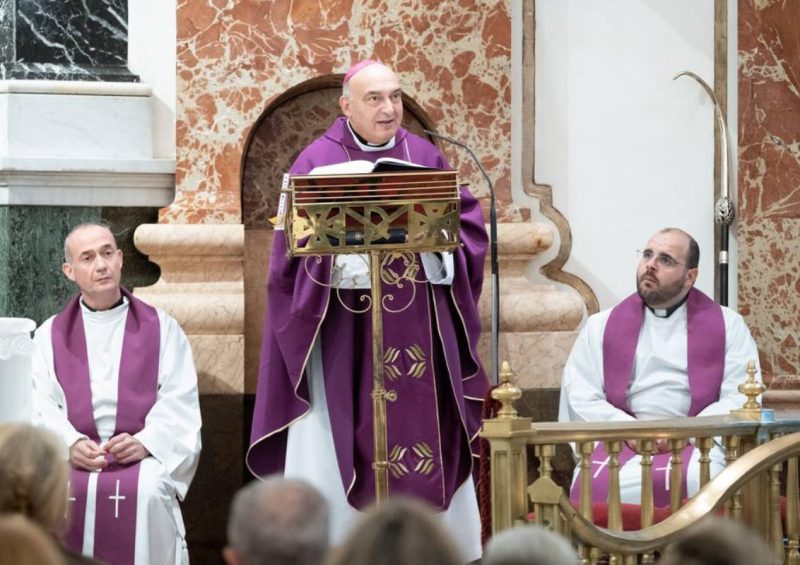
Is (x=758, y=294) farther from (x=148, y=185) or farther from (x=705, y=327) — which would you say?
(x=148, y=185)

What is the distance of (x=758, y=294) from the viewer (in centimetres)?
818

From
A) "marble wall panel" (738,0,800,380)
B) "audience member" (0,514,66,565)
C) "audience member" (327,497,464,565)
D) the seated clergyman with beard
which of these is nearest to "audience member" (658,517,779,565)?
"audience member" (327,497,464,565)

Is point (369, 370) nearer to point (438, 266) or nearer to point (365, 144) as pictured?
point (438, 266)

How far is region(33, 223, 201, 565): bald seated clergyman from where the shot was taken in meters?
6.63

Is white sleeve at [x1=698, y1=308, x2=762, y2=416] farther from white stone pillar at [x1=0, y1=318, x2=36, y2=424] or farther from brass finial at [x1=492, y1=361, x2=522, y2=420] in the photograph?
white stone pillar at [x1=0, y1=318, x2=36, y2=424]

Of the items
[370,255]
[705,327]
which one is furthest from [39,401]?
[705,327]

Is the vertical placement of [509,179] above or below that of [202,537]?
above

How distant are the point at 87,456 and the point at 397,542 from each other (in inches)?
166

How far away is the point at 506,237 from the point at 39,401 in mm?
2442

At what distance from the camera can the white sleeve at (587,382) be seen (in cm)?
714

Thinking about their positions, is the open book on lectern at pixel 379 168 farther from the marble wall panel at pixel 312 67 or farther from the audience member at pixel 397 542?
the audience member at pixel 397 542

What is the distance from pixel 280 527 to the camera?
291 cm

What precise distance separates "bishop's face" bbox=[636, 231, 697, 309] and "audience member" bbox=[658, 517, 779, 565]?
15.3 ft

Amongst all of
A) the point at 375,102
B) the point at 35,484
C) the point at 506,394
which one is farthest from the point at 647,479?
the point at 35,484
